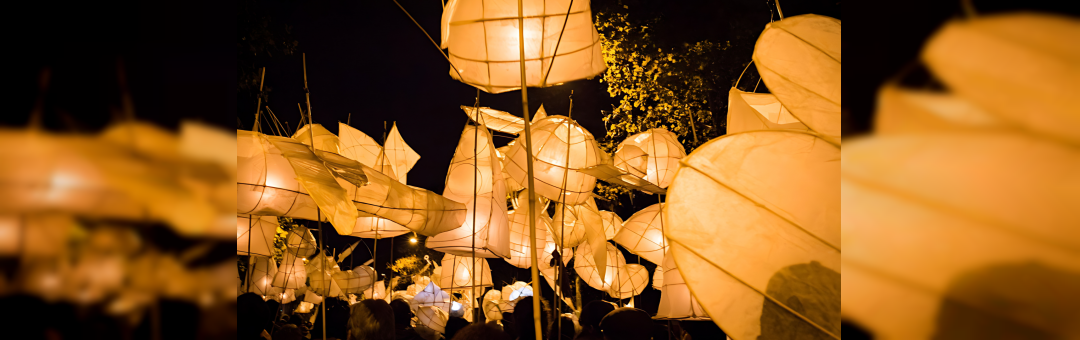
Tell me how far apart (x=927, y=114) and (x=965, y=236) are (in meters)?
0.14

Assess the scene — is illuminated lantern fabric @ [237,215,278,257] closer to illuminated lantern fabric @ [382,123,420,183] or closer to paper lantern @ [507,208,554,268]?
illuminated lantern fabric @ [382,123,420,183]

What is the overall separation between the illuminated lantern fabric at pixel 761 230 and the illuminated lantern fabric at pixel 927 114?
65 cm

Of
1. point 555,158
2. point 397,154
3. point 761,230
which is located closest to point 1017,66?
point 761,230

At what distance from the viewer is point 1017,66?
573mm

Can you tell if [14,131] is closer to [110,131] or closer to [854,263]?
[110,131]

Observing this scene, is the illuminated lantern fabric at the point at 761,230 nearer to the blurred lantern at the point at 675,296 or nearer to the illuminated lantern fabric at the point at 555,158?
the illuminated lantern fabric at the point at 555,158

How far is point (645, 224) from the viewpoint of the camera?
17.5ft

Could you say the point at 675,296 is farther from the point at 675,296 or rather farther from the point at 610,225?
the point at 610,225

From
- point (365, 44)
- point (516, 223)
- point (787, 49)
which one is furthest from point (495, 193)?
point (365, 44)

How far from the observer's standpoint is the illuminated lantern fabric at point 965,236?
0.54 m

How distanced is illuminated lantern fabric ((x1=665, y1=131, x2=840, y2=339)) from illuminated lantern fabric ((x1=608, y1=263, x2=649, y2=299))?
5751 millimetres

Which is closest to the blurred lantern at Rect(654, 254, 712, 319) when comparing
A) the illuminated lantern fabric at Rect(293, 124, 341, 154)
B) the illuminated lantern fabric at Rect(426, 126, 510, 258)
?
the illuminated lantern fabric at Rect(426, 126, 510, 258)

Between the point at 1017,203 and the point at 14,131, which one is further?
the point at 1017,203

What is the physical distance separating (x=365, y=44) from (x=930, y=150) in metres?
14.2
